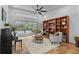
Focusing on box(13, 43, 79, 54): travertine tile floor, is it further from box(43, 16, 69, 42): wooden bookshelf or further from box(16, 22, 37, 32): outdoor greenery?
box(16, 22, 37, 32): outdoor greenery

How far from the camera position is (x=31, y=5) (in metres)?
3.24

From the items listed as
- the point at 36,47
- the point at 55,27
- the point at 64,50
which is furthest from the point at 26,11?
the point at 64,50

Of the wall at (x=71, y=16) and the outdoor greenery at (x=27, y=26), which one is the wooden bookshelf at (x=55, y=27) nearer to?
the wall at (x=71, y=16)

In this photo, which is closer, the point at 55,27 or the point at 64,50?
the point at 64,50

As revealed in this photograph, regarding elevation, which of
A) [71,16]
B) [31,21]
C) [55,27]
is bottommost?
[55,27]

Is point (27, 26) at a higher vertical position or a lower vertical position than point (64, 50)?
higher

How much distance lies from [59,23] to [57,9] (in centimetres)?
57

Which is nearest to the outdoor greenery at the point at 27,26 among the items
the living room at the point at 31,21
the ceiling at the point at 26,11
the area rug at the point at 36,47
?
the living room at the point at 31,21

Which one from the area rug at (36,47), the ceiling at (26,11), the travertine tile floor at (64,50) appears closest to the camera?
the ceiling at (26,11)

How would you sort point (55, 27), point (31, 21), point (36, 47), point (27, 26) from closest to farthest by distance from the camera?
point (27, 26) < point (31, 21) < point (55, 27) < point (36, 47)

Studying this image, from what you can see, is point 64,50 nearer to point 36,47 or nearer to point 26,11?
point 36,47

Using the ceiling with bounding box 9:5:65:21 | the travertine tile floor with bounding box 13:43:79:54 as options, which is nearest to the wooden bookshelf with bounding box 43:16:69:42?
the travertine tile floor with bounding box 13:43:79:54

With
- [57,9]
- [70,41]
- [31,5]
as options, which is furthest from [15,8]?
[70,41]
